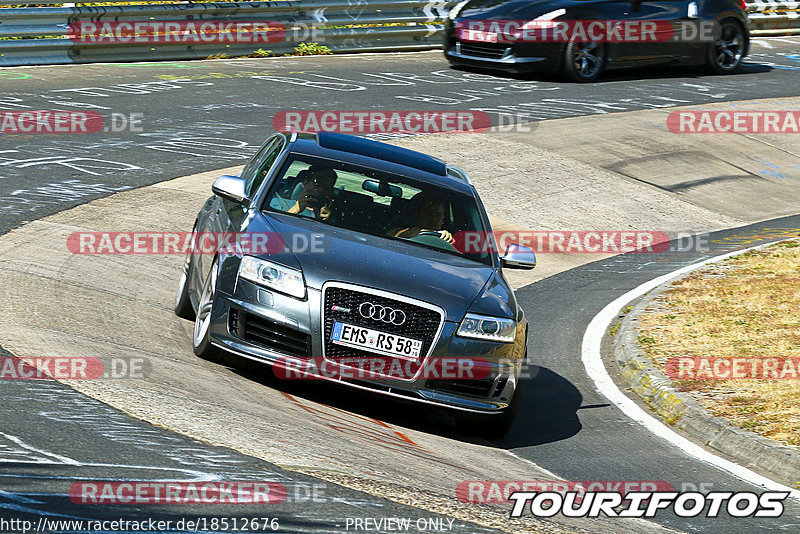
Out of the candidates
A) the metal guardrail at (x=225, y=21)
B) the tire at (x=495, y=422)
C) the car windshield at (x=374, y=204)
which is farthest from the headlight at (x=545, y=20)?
the tire at (x=495, y=422)

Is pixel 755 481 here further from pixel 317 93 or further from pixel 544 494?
pixel 317 93

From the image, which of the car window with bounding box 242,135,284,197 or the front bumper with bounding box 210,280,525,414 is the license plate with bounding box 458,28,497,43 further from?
the front bumper with bounding box 210,280,525,414

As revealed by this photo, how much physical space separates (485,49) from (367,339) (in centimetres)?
1486

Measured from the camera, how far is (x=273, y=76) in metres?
20.0

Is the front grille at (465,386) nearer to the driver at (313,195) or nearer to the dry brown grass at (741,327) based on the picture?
the driver at (313,195)

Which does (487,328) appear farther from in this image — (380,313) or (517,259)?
(517,259)

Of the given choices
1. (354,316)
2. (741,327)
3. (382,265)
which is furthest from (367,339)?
(741,327)

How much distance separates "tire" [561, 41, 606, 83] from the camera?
21.3 meters

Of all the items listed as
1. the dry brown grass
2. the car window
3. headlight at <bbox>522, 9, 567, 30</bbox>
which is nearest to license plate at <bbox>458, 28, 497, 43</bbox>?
headlight at <bbox>522, 9, 567, 30</bbox>

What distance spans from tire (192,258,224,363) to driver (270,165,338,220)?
73 cm

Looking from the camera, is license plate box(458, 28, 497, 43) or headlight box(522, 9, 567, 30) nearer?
headlight box(522, 9, 567, 30)

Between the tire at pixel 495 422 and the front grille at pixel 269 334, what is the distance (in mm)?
1134

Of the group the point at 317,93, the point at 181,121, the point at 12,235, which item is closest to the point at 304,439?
the point at 12,235

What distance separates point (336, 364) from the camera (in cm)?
700
